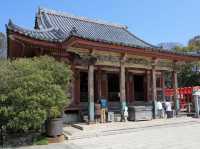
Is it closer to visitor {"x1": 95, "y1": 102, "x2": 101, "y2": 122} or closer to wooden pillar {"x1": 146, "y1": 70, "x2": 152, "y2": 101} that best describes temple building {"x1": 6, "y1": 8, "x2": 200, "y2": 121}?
wooden pillar {"x1": 146, "y1": 70, "x2": 152, "y2": 101}

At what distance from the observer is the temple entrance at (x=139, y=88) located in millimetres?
20281

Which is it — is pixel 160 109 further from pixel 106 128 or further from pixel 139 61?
pixel 106 128

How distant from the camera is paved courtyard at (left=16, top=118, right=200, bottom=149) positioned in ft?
33.6

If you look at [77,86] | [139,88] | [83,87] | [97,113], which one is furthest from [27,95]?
[139,88]

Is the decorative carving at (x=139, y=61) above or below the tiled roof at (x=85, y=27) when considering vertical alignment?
below

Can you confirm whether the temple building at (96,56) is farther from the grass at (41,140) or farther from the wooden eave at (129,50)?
the grass at (41,140)

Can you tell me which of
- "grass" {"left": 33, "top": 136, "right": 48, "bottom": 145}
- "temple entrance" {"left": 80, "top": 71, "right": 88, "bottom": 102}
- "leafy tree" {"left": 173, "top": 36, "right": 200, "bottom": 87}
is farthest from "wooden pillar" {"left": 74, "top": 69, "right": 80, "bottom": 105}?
"leafy tree" {"left": 173, "top": 36, "right": 200, "bottom": 87}

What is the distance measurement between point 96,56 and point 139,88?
6.21m

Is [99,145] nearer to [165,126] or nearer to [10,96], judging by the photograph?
[10,96]

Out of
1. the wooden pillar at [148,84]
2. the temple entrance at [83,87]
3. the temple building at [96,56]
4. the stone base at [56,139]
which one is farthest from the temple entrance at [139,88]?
the stone base at [56,139]

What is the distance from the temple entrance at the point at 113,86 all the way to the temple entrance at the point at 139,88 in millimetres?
1716

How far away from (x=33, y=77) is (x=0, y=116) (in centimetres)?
175

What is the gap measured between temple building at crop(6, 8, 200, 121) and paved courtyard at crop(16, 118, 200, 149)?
2.68 metres

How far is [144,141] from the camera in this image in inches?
436
